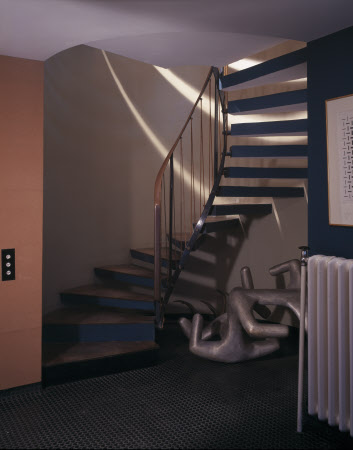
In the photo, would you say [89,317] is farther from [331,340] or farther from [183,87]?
[183,87]

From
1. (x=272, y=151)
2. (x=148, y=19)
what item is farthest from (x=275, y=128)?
(x=148, y=19)

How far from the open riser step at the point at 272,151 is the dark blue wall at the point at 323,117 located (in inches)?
36.8

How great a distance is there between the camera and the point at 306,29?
2660 millimetres

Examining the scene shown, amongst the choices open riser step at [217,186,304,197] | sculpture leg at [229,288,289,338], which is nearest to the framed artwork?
Result: sculpture leg at [229,288,289,338]

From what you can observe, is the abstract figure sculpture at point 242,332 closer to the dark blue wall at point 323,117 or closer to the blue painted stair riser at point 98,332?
the blue painted stair riser at point 98,332

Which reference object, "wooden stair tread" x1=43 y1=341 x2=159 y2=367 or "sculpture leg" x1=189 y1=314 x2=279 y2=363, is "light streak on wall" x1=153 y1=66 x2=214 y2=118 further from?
"wooden stair tread" x1=43 y1=341 x2=159 y2=367

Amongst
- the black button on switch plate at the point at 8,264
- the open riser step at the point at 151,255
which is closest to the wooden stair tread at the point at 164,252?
the open riser step at the point at 151,255

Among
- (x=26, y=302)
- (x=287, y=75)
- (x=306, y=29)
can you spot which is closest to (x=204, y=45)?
(x=287, y=75)

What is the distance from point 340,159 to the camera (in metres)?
2.66

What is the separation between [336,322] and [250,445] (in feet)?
2.72

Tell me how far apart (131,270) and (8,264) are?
1632 millimetres

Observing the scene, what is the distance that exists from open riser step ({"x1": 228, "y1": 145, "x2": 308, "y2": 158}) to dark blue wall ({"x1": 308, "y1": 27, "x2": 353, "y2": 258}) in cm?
94

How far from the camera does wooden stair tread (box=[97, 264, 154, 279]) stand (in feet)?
14.0

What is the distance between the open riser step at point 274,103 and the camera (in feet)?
11.2
